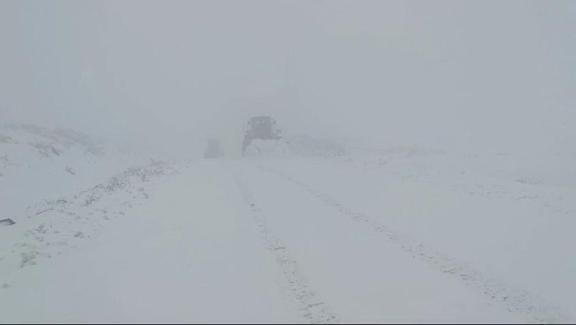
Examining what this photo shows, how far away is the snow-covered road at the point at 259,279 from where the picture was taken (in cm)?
880

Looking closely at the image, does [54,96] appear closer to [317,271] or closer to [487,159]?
[487,159]

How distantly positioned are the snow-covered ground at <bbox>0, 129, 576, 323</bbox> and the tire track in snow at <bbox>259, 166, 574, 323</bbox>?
0.04 metres

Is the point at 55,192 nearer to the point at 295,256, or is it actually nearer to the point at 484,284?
the point at 295,256

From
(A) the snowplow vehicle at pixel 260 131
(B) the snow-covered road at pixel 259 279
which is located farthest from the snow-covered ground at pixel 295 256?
(A) the snowplow vehicle at pixel 260 131

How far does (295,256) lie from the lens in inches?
472

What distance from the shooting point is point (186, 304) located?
9.23 m

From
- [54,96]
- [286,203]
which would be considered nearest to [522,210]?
[286,203]

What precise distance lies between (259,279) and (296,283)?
0.81 meters

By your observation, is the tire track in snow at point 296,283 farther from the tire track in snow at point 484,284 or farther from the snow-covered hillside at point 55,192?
the snow-covered hillside at point 55,192

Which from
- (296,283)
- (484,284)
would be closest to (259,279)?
(296,283)

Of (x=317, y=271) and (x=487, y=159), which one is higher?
(x=317, y=271)

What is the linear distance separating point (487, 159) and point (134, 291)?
35.7 m

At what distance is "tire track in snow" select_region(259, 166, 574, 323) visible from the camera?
29.5 feet

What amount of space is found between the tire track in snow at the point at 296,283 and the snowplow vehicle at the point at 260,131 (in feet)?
137
